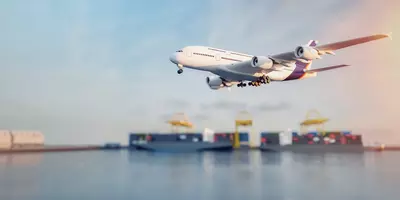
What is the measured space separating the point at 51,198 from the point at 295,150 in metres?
55.1

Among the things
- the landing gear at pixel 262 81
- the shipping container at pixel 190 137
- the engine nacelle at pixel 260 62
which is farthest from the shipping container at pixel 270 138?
the engine nacelle at pixel 260 62

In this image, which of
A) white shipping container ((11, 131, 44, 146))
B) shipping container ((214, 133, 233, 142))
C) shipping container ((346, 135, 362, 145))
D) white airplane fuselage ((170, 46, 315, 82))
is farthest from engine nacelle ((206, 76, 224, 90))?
white shipping container ((11, 131, 44, 146))

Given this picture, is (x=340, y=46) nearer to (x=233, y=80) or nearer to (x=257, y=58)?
(x=257, y=58)

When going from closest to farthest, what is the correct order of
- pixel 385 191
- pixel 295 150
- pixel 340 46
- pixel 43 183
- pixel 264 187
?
pixel 385 191, pixel 264 187, pixel 43 183, pixel 340 46, pixel 295 150

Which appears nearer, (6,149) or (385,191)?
(385,191)

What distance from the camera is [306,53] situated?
15.5 metres

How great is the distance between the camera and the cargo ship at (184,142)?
57.1 m

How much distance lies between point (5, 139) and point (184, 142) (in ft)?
117

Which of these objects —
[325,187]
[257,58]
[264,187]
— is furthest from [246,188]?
[257,58]

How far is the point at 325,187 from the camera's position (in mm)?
11445

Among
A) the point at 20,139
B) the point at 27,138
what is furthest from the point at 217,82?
the point at 27,138

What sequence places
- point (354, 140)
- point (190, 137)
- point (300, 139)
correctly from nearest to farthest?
point (354, 140) → point (300, 139) → point (190, 137)

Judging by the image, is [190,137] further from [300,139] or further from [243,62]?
[243,62]

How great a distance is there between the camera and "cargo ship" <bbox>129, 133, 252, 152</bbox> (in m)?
57.1
